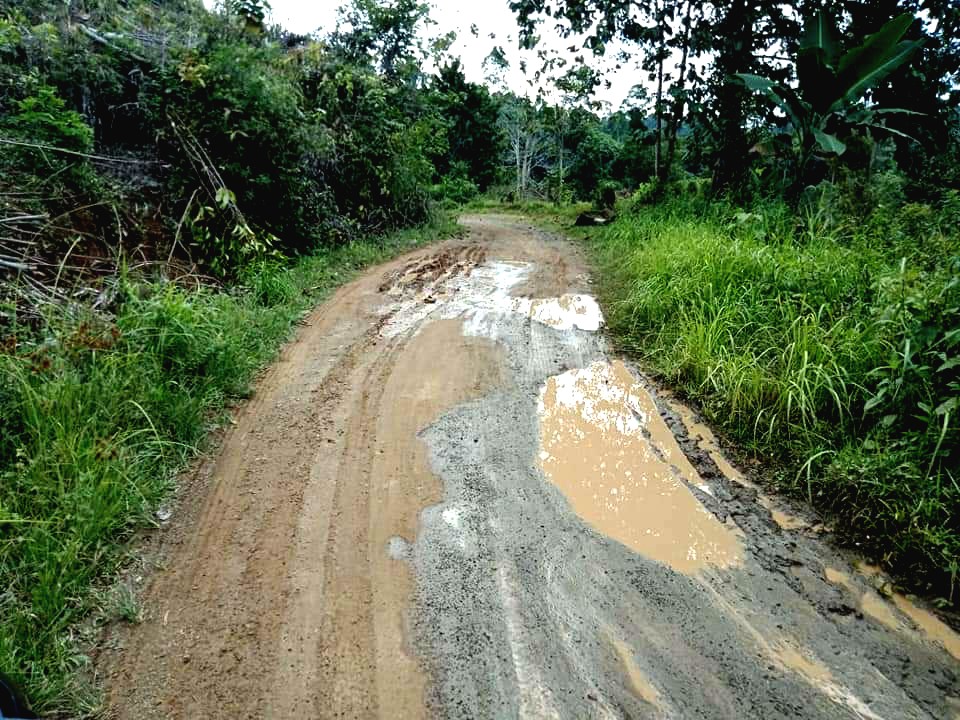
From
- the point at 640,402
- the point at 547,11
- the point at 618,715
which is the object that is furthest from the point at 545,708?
the point at 547,11

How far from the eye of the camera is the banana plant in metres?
5.77

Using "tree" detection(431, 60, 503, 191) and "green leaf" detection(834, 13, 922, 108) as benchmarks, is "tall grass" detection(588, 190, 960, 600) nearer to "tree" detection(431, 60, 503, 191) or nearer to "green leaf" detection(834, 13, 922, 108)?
"green leaf" detection(834, 13, 922, 108)

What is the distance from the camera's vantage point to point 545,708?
5.97 ft

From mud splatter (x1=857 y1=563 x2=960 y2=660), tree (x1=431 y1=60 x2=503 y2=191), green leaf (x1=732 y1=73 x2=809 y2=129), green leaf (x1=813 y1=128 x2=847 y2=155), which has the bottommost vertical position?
mud splatter (x1=857 y1=563 x2=960 y2=660)

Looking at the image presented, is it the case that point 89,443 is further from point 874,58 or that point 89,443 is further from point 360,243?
point 874,58

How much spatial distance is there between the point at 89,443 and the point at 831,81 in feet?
24.5

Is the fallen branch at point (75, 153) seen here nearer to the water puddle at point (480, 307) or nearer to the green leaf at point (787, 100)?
the water puddle at point (480, 307)

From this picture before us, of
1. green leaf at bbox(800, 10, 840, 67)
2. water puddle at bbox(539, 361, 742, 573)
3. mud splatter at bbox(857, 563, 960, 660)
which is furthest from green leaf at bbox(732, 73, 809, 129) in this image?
mud splatter at bbox(857, 563, 960, 660)

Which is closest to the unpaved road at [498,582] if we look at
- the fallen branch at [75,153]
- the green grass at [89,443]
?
the green grass at [89,443]

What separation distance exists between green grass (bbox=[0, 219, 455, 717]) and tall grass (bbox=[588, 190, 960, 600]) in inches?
126

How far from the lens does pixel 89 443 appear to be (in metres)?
2.83

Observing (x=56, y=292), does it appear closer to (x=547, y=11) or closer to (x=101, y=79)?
(x=101, y=79)

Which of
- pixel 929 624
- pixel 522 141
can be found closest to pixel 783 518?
pixel 929 624

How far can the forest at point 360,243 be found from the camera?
2619 millimetres
